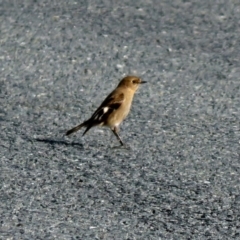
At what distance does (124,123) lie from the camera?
9.14 metres

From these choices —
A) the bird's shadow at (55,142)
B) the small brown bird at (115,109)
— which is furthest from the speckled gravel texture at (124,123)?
the small brown bird at (115,109)

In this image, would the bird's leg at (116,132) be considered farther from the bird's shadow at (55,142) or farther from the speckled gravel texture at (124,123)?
the bird's shadow at (55,142)

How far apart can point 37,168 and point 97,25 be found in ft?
12.8

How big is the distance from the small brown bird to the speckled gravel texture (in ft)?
0.52

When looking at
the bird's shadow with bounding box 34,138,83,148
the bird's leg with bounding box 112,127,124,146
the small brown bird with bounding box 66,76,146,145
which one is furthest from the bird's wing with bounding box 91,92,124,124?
the bird's shadow with bounding box 34,138,83,148

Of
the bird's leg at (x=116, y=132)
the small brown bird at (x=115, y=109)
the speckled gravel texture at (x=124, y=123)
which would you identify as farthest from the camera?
the small brown bird at (x=115, y=109)

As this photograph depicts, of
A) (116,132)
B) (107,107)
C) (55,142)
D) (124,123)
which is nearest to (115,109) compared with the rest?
(107,107)

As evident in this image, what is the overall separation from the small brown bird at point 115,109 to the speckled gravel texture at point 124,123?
16 centimetres

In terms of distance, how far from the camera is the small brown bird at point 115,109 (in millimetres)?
8633

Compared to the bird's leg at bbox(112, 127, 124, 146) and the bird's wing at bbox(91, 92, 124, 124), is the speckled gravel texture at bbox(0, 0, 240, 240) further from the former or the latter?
the bird's wing at bbox(91, 92, 124, 124)

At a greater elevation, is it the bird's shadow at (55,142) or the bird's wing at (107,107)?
the bird's wing at (107,107)

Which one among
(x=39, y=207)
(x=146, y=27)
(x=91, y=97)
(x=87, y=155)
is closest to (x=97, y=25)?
(x=146, y=27)

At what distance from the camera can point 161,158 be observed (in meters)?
8.20

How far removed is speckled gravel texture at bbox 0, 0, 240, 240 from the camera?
23.3 feet
